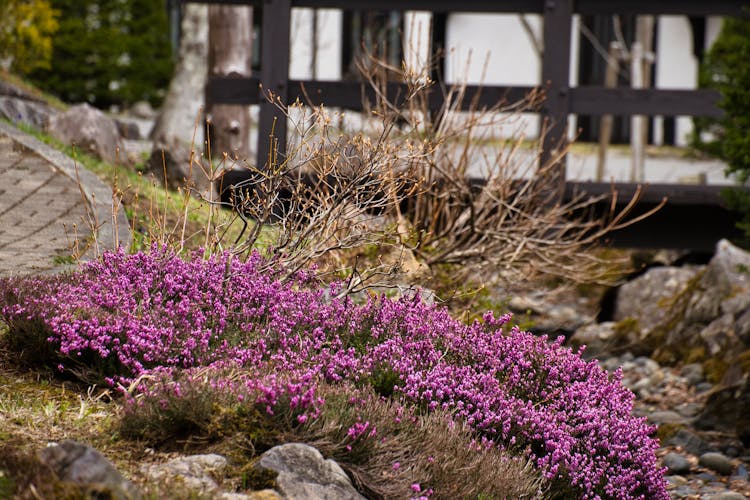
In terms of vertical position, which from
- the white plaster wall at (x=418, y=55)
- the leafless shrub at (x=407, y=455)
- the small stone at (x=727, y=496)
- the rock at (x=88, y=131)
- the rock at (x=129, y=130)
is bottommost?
the small stone at (x=727, y=496)

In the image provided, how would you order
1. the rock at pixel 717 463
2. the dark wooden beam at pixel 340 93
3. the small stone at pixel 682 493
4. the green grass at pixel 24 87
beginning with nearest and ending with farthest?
the small stone at pixel 682 493 < the rock at pixel 717 463 < the dark wooden beam at pixel 340 93 < the green grass at pixel 24 87

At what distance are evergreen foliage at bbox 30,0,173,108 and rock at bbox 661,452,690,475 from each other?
52.1 feet

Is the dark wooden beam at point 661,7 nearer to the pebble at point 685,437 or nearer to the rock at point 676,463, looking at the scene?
the pebble at point 685,437

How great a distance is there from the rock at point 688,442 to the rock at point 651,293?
3.71 metres

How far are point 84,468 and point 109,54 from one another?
62.1ft

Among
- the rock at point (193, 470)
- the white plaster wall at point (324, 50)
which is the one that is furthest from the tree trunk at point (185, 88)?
the rock at point (193, 470)

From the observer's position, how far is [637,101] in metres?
9.98

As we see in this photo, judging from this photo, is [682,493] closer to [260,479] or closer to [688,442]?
[688,442]

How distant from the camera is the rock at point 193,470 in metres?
3.74

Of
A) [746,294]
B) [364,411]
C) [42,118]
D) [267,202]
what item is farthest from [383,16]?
[364,411]

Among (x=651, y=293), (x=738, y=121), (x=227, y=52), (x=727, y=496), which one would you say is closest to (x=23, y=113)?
(x=227, y=52)

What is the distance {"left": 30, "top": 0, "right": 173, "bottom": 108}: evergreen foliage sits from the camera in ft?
68.3

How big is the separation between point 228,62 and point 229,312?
32.2 ft

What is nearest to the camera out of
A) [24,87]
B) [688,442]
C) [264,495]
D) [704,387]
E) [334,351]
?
[264,495]
